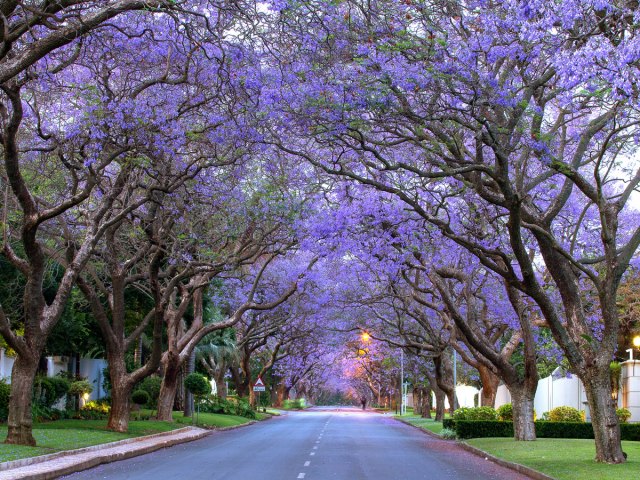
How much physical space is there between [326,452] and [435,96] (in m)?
12.3

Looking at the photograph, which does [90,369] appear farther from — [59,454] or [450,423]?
[59,454]

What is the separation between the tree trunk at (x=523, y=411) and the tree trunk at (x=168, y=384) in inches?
508

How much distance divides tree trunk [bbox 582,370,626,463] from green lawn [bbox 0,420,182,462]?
1176 cm

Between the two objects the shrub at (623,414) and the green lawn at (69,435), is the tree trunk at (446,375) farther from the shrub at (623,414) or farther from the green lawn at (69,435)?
the green lawn at (69,435)

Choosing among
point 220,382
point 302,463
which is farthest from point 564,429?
point 220,382

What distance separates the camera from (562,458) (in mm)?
19594

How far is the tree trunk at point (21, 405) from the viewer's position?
18.6 metres

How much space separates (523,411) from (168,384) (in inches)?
562

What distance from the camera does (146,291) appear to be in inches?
1332

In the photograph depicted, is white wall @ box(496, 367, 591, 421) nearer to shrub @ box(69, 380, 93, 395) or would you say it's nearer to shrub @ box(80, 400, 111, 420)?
shrub @ box(80, 400, 111, 420)

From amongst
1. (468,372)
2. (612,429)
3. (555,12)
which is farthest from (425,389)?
(555,12)

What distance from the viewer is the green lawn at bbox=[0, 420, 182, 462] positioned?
17453 millimetres

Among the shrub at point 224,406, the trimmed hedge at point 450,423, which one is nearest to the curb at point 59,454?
the trimmed hedge at point 450,423

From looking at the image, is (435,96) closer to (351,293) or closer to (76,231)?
(76,231)
